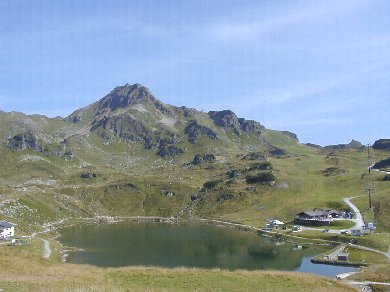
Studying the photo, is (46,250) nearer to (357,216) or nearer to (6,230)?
(6,230)

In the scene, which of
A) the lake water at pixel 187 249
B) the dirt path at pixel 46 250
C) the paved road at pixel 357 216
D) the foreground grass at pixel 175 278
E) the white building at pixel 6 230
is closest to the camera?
the foreground grass at pixel 175 278

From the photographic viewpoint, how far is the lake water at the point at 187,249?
100 metres

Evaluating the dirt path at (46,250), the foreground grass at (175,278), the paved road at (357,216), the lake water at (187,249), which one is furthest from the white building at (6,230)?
the paved road at (357,216)

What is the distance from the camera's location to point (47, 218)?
183000 millimetres

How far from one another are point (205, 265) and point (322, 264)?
86.2 feet

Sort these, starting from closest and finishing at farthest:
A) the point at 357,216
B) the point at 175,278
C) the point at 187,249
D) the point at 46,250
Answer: the point at 175,278
the point at 46,250
the point at 187,249
the point at 357,216

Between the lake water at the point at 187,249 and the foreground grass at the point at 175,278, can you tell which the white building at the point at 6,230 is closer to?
the lake water at the point at 187,249

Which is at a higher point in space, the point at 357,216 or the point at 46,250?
the point at 357,216

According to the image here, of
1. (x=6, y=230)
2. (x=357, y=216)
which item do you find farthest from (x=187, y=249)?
(x=357, y=216)

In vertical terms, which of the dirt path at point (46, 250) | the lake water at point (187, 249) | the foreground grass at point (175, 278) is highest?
the foreground grass at point (175, 278)

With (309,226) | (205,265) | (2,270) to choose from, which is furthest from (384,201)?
(2,270)

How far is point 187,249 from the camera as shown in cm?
12488

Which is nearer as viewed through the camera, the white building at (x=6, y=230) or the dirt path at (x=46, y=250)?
the dirt path at (x=46, y=250)

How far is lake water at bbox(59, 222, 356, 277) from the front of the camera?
329 feet
